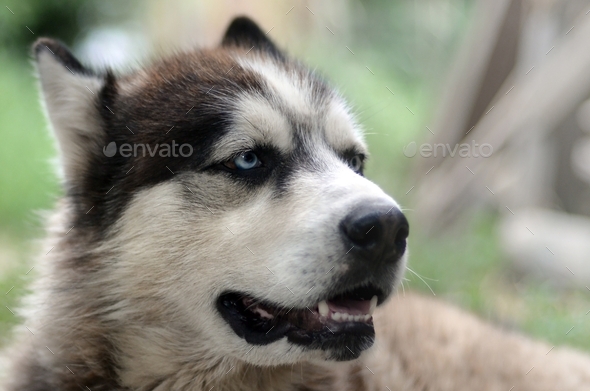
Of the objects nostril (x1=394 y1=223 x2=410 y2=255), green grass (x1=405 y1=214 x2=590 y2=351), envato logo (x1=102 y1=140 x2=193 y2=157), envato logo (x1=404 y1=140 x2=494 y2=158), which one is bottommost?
green grass (x1=405 y1=214 x2=590 y2=351)

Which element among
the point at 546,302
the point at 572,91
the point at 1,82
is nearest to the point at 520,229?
the point at 546,302

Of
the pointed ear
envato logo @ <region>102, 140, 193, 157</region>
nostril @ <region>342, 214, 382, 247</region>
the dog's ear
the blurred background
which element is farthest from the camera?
the blurred background

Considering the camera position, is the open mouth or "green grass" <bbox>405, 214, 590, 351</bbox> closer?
the open mouth

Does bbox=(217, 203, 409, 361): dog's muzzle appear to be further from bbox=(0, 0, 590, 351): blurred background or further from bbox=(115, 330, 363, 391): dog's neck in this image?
bbox=(0, 0, 590, 351): blurred background

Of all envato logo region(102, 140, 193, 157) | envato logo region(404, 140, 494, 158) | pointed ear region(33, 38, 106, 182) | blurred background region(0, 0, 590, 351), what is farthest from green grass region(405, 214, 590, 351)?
pointed ear region(33, 38, 106, 182)

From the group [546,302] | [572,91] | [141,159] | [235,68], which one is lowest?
[546,302]

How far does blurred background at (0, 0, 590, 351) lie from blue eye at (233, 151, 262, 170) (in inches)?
47.6

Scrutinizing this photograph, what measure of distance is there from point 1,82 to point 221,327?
10359 mm

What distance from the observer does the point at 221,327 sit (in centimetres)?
277

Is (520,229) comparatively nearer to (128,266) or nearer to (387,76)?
(128,266)

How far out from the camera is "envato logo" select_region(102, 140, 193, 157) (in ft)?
9.57

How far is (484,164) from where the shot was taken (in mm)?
7562

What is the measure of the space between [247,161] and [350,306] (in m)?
0.86

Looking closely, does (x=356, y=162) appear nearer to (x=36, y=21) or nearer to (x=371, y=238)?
(x=371, y=238)
